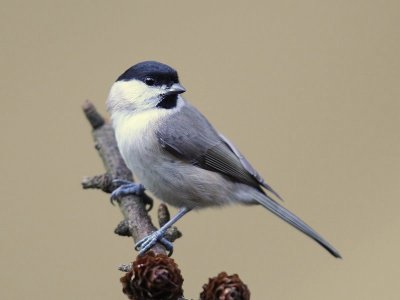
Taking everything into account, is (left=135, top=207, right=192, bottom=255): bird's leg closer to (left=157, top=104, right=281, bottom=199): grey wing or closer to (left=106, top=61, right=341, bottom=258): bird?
(left=106, top=61, right=341, bottom=258): bird

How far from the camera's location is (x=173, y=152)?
141 centimetres

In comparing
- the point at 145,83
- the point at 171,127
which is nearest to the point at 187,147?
the point at 171,127

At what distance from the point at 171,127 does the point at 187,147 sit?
0.22ft

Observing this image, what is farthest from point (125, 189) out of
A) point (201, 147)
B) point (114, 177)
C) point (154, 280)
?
point (154, 280)

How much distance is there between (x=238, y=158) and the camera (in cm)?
149

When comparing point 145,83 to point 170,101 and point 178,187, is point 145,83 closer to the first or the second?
point 170,101

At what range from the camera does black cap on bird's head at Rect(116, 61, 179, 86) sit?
4.42ft

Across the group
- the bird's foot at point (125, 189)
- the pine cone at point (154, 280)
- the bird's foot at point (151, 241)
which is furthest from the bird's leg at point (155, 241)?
the pine cone at point (154, 280)

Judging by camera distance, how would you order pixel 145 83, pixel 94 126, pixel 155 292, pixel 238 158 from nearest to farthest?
pixel 155 292 → pixel 145 83 → pixel 238 158 → pixel 94 126

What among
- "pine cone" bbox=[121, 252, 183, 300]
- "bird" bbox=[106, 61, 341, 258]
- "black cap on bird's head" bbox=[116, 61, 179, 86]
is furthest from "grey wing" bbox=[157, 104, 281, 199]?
"pine cone" bbox=[121, 252, 183, 300]

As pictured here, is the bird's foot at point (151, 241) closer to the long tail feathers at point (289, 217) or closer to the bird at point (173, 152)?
the bird at point (173, 152)

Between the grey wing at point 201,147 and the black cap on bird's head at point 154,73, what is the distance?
0.38ft

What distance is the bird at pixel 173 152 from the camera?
1.39 meters

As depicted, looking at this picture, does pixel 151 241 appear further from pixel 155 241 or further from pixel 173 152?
pixel 173 152
